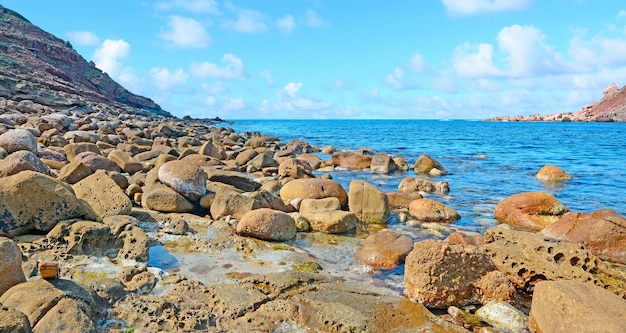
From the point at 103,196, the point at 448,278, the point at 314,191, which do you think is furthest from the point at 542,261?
the point at 103,196

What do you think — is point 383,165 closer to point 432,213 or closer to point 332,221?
point 432,213

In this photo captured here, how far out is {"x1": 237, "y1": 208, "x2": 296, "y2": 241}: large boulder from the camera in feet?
22.4

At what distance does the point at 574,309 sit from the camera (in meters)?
3.81

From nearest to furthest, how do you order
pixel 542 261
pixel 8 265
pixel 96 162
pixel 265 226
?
pixel 8 265 → pixel 542 261 → pixel 265 226 → pixel 96 162

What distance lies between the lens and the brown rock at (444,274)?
4.83m

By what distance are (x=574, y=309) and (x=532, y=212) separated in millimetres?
5660

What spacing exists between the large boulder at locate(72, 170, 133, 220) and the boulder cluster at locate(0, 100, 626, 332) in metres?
0.03

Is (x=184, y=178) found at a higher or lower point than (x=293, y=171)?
higher

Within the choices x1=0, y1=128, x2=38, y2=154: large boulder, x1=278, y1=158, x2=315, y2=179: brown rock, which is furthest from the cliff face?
x1=278, y1=158, x2=315, y2=179: brown rock

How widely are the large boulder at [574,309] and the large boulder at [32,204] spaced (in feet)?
18.8

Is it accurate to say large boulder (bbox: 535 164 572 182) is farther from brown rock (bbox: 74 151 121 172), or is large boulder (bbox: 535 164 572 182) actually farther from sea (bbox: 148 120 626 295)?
brown rock (bbox: 74 151 121 172)

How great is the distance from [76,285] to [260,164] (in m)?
11.3

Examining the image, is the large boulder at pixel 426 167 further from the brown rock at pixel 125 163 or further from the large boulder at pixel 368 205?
the brown rock at pixel 125 163

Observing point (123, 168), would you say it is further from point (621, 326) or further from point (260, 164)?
point (621, 326)
